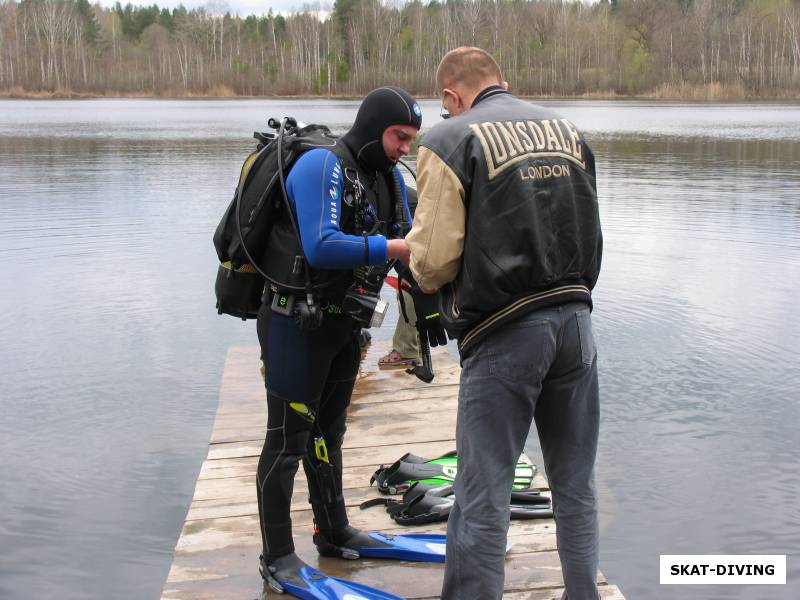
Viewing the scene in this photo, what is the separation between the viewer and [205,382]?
7.40 meters

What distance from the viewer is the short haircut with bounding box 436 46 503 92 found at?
2.91 m

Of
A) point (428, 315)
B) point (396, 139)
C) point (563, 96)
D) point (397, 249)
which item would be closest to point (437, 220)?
point (397, 249)

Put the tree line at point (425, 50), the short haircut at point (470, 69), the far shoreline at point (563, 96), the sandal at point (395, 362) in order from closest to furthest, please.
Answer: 1. the short haircut at point (470, 69)
2. the sandal at point (395, 362)
3. the far shoreline at point (563, 96)
4. the tree line at point (425, 50)

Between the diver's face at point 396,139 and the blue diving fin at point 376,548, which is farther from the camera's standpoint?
the blue diving fin at point 376,548

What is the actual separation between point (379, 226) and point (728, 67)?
8665 cm

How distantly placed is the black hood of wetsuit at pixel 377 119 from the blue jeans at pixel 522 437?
33.4 inches

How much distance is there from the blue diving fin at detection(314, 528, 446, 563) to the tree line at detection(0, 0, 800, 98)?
7428cm

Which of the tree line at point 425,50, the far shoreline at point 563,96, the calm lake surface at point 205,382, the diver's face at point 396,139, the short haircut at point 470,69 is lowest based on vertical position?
the calm lake surface at point 205,382

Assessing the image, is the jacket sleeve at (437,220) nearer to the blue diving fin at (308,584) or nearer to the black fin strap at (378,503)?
the blue diving fin at (308,584)

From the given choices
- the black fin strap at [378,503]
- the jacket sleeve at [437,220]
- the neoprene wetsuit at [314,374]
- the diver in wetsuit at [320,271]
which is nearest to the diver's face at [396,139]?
the diver in wetsuit at [320,271]

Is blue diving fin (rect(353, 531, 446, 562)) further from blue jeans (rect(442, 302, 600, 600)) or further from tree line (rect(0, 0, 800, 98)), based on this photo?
tree line (rect(0, 0, 800, 98))

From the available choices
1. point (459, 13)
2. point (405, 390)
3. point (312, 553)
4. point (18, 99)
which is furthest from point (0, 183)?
point (459, 13)

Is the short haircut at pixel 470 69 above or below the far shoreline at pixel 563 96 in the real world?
below

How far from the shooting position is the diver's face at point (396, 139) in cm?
327
